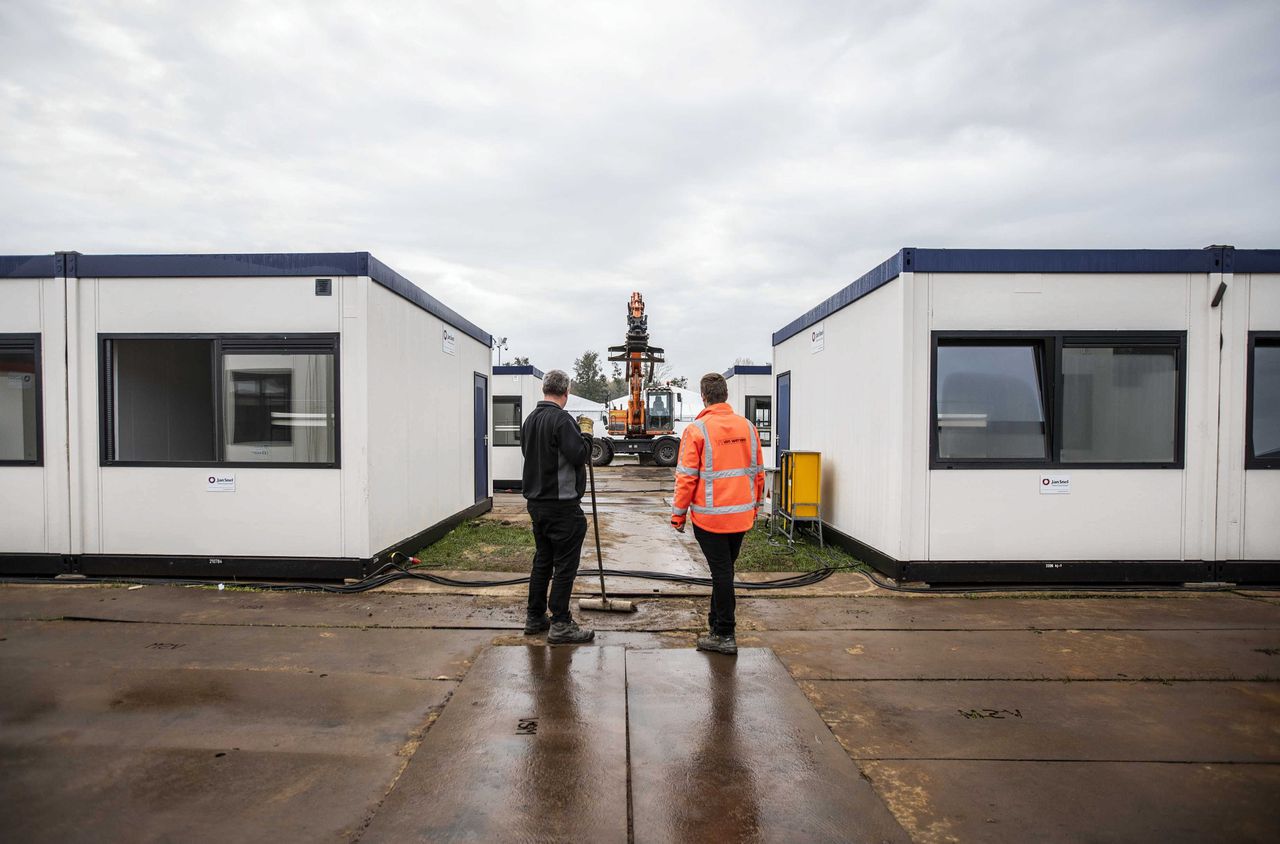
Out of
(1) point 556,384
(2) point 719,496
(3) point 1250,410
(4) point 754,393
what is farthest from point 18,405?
(4) point 754,393

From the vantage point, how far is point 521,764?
3119 millimetres

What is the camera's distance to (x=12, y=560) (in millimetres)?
6621

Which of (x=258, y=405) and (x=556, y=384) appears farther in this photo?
(x=258, y=405)

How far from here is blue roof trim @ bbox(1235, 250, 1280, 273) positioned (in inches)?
251

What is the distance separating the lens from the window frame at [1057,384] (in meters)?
6.38

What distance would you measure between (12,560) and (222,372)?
8.75ft

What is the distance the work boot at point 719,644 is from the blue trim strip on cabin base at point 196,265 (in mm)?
4235

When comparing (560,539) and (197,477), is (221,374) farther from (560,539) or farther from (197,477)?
(560,539)

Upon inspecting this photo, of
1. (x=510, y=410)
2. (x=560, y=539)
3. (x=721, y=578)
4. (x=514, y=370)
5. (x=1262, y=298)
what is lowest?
(x=721, y=578)

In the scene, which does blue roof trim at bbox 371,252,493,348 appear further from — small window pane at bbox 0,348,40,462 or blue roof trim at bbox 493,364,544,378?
blue roof trim at bbox 493,364,544,378

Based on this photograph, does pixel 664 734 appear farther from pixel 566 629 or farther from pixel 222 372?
pixel 222 372

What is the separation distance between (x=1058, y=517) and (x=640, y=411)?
643 inches

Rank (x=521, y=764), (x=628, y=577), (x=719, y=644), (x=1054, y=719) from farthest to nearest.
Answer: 1. (x=628, y=577)
2. (x=719, y=644)
3. (x=1054, y=719)
4. (x=521, y=764)

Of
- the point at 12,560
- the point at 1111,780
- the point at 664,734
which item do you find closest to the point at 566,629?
the point at 664,734
